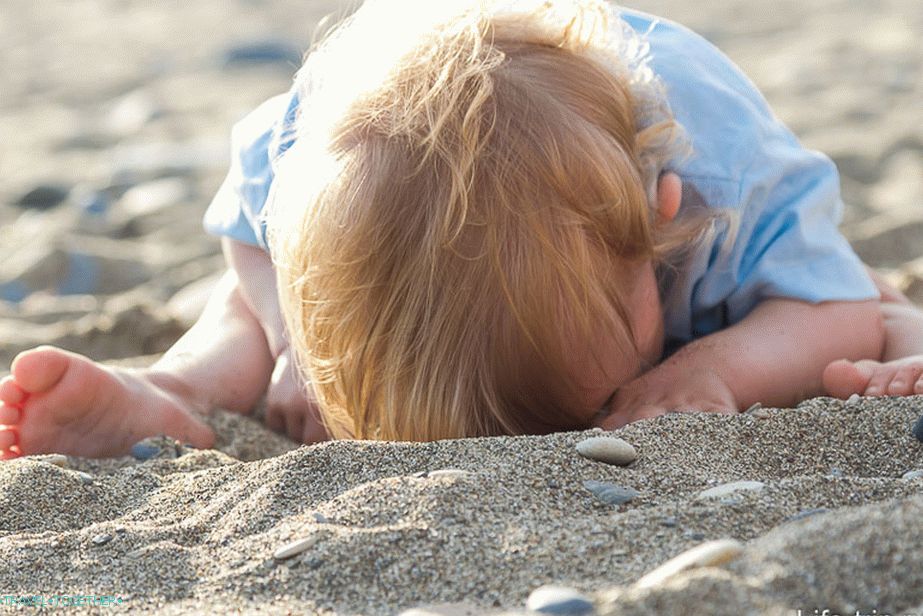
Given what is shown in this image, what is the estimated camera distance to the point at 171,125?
5.72m

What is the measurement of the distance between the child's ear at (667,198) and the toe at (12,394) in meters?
1.14

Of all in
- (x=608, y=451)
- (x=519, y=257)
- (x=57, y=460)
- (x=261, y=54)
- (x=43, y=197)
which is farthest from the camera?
(x=261, y=54)

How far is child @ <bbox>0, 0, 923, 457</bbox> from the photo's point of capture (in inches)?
72.0

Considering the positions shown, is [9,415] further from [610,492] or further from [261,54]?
[261,54]

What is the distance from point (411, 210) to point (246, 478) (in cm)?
46

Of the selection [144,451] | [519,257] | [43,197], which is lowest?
[43,197]

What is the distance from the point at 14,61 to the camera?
725cm

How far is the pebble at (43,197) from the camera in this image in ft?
15.4

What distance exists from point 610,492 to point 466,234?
490mm

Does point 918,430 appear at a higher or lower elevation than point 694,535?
lower

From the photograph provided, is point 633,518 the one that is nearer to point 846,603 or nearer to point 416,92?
point 846,603

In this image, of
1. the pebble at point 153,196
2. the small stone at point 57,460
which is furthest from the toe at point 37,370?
the pebble at point 153,196

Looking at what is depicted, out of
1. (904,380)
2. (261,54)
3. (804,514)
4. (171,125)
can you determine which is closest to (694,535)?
(804,514)

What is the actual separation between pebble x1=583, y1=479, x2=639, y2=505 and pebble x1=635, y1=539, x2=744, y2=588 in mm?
307
